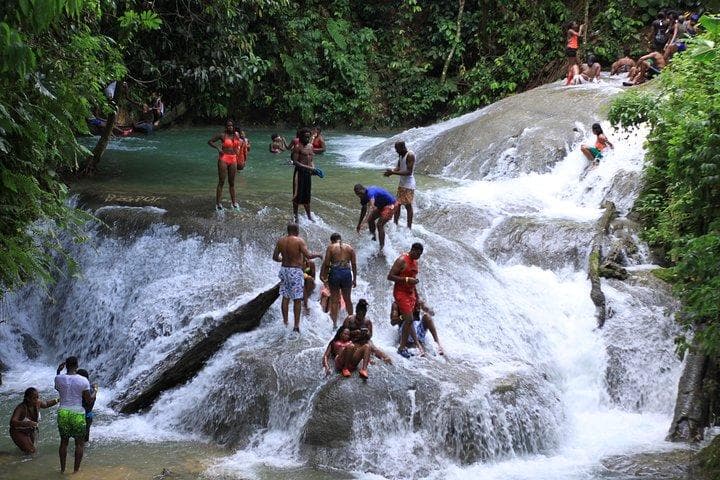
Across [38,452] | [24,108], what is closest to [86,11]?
[24,108]

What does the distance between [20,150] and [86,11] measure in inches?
134

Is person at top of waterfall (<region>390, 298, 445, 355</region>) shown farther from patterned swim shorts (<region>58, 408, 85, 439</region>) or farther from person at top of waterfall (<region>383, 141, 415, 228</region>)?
patterned swim shorts (<region>58, 408, 85, 439</region>)

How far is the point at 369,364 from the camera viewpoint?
431 inches

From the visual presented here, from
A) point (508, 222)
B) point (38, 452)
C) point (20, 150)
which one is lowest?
point (38, 452)

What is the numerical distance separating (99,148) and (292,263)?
758 centimetres

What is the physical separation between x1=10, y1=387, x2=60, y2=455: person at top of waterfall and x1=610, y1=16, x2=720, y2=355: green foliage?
23.5 ft

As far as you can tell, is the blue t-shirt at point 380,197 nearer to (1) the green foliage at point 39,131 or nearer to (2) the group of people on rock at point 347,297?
(2) the group of people on rock at point 347,297

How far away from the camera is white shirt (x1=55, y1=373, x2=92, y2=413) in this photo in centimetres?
934

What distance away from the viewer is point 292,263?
11672 millimetres

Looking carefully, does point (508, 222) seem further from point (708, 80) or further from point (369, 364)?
point (369, 364)

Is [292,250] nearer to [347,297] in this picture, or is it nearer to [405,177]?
[347,297]

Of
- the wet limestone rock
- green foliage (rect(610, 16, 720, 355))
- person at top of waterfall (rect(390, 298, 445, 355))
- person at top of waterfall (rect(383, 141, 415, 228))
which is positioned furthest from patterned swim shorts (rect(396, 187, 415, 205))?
green foliage (rect(610, 16, 720, 355))

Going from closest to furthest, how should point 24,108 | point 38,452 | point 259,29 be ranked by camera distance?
point 24,108, point 38,452, point 259,29

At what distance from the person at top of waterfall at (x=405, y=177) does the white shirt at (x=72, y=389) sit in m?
5.78
